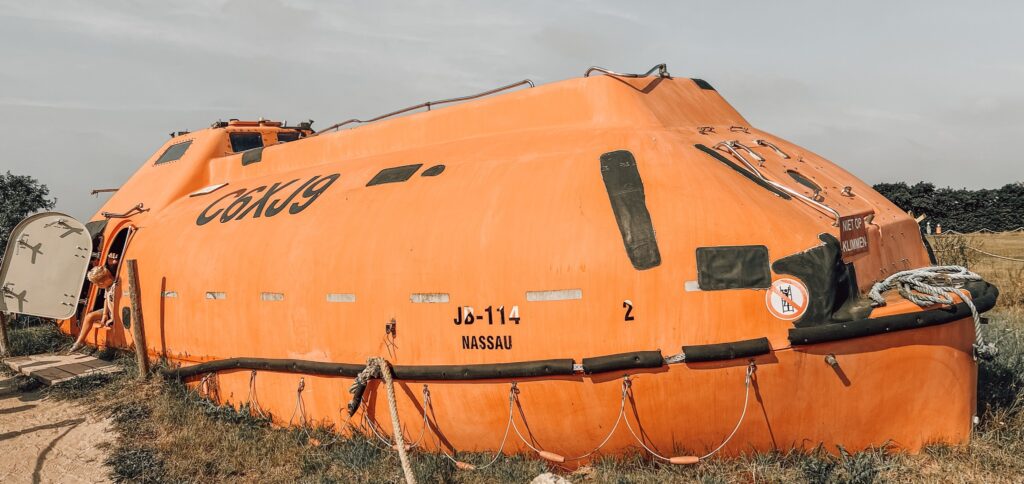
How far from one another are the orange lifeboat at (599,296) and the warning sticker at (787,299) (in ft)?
0.05

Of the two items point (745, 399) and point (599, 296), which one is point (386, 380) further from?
point (745, 399)

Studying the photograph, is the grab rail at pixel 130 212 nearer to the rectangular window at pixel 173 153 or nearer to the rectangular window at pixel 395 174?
the rectangular window at pixel 173 153

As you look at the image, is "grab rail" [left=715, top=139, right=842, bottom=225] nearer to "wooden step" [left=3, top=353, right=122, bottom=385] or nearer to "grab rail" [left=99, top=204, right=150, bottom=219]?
"wooden step" [left=3, top=353, right=122, bottom=385]

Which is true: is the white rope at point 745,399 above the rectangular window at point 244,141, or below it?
below

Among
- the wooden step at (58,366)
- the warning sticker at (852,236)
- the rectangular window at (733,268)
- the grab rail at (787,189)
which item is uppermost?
the grab rail at (787,189)

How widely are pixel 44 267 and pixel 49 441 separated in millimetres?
3265

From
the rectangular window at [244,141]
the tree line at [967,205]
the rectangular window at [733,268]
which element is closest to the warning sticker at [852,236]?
the rectangular window at [733,268]

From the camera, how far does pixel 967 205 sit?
101ft

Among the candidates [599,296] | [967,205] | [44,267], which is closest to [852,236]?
[599,296]

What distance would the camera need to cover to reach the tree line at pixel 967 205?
29.2 m

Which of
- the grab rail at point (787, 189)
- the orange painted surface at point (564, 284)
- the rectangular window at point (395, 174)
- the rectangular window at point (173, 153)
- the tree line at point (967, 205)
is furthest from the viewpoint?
the tree line at point (967, 205)

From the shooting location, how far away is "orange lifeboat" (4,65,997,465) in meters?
5.18

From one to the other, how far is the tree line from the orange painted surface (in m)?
27.1

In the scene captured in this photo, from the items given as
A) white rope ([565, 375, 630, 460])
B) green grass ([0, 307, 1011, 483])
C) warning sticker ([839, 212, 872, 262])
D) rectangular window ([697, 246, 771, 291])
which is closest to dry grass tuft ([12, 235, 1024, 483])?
green grass ([0, 307, 1011, 483])
